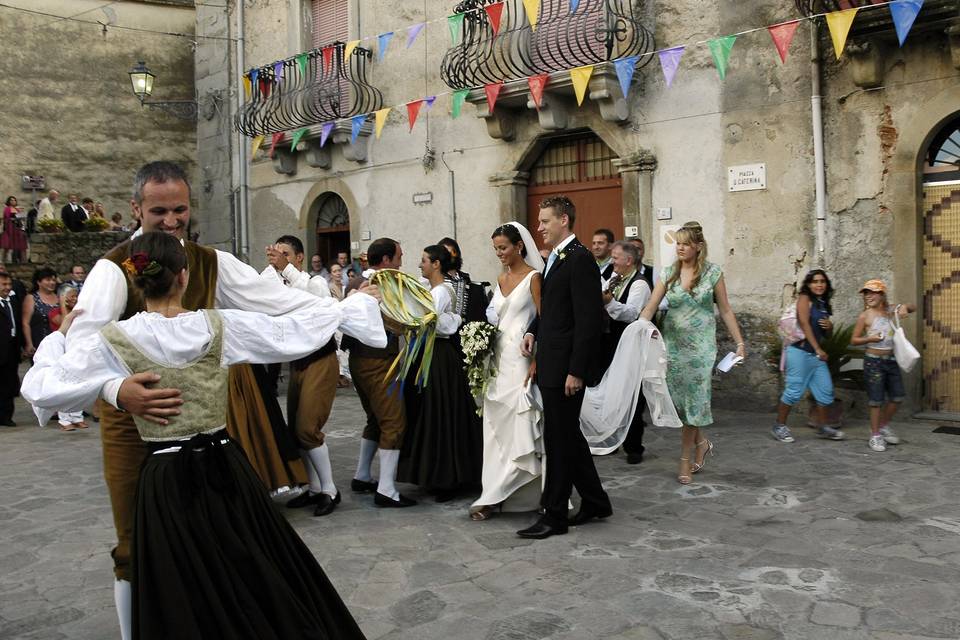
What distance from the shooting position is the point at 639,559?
4.57 metres

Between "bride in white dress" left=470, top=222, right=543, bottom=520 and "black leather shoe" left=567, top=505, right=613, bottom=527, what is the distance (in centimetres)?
33

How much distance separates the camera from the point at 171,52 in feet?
68.0

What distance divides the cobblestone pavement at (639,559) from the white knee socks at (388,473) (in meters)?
0.18

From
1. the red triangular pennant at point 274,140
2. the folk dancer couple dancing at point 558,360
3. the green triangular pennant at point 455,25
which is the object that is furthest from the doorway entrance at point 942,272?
the red triangular pennant at point 274,140

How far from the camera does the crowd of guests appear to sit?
17984mm

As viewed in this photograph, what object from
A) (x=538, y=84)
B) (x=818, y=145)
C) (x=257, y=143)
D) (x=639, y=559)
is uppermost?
(x=257, y=143)

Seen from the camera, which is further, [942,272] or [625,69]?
[625,69]

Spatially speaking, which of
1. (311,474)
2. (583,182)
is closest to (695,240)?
(311,474)

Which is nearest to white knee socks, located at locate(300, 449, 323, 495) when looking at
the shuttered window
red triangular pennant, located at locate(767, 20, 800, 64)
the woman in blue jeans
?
the woman in blue jeans

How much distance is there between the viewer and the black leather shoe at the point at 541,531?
4.98 metres

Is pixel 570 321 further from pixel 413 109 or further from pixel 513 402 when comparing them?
pixel 413 109

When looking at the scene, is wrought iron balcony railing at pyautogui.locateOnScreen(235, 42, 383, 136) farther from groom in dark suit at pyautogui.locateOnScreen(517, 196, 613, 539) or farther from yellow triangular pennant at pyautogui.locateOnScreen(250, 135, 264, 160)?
groom in dark suit at pyautogui.locateOnScreen(517, 196, 613, 539)

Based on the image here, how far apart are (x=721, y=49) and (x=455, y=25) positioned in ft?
13.8

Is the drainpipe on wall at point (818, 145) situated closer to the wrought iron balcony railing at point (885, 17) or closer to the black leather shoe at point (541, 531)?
the wrought iron balcony railing at point (885, 17)
